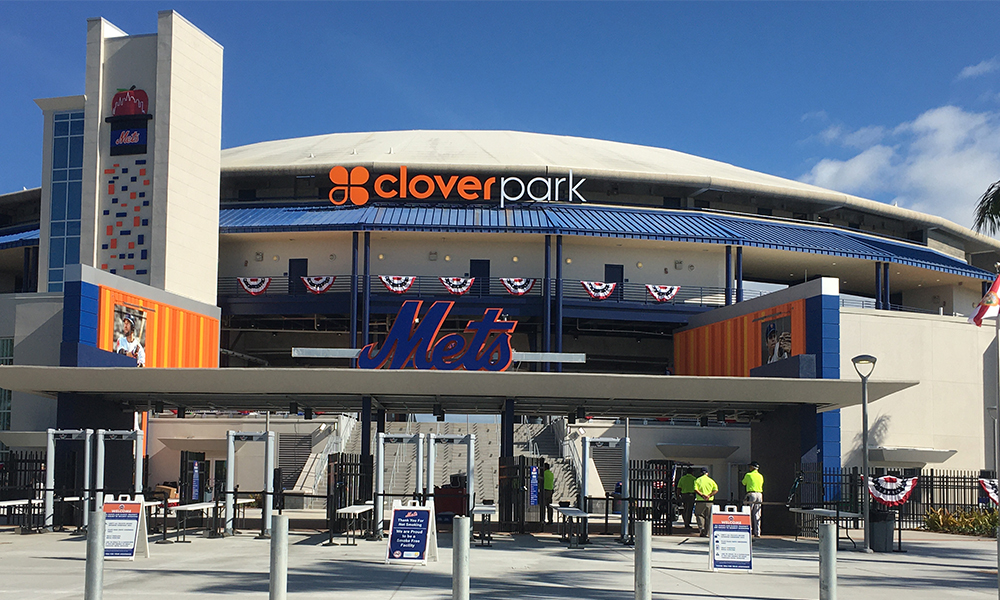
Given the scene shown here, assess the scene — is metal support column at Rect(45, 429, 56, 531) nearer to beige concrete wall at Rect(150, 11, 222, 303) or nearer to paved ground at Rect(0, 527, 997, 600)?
paved ground at Rect(0, 527, 997, 600)

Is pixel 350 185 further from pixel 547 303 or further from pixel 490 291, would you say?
pixel 547 303

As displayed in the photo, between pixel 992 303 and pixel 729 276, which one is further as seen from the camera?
pixel 729 276

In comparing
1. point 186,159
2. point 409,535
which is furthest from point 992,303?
point 186,159

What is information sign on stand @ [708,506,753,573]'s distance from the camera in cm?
1723

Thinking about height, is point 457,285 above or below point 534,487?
above

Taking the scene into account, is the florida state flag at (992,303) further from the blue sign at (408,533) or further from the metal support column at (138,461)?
the metal support column at (138,461)

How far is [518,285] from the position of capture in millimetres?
47844

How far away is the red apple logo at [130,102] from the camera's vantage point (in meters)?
38.8

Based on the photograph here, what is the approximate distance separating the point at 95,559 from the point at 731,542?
1000 cm

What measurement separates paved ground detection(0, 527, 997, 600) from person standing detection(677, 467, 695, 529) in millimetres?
3000

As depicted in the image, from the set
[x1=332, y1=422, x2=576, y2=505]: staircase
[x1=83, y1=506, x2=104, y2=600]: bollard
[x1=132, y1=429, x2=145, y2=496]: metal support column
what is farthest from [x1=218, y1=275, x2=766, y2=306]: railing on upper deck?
[x1=83, y1=506, x2=104, y2=600]: bollard

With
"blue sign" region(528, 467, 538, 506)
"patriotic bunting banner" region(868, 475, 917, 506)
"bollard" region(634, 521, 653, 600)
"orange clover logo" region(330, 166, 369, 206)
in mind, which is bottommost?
"blue sign" region(528, 467, 538, 506)

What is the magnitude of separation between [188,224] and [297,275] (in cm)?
1093

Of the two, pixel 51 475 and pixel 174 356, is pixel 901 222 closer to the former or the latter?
pixel 174 356
